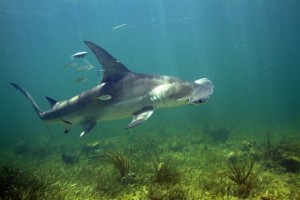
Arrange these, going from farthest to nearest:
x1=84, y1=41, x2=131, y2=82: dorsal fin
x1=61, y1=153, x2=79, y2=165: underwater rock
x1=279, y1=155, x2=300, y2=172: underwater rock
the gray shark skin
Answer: x1=61, y1=153, x2=79, y2=165: underwater rock
x1=279, y1=155, x2=300, y2=172: underwater rock
x1=84, y1=41, x2=131, y2=82: dorsal fin
the gray shark skin

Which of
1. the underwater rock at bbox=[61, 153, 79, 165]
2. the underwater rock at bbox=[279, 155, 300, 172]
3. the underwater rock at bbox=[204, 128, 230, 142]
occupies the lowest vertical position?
the underwater rock at bbox=[204, 128, 230, 142]

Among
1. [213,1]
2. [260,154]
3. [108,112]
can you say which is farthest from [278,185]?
[213,1]

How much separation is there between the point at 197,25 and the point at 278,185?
50163 millimetres

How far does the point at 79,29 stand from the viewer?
186ft

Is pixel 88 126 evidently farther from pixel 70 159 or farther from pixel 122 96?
pixel 70 159

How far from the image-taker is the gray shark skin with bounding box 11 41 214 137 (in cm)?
744

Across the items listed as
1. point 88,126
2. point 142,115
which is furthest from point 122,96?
point 88,126

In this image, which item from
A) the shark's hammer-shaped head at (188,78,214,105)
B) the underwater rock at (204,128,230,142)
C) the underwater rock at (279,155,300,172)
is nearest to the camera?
the shark's hammer-shaped head at (188,78,214,105)

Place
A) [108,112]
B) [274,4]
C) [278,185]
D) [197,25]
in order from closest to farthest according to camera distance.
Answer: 1. [278,185]
2. [108,112]
3. [274,4]
4. [197,25]

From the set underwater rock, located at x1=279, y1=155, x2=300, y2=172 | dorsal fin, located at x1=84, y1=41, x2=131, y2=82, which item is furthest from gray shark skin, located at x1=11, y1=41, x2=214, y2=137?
underwater rock, located at x1=279, y1=155, x2=300, y2=172

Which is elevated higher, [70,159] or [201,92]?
[201,92]

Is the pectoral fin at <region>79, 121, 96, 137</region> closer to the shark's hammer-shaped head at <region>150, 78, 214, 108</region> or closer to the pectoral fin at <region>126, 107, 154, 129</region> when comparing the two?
the pectoral fin at <region>126, 107, 154, 129</region>

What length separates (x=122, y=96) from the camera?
7652 millimetres

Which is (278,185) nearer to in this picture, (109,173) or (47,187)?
(109,173)
